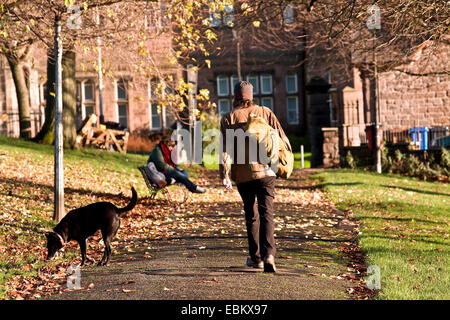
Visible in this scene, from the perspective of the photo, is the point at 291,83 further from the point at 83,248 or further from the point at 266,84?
the point at 83,248

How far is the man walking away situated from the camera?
7699mm

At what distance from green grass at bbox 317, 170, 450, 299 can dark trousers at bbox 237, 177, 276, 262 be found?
131cm

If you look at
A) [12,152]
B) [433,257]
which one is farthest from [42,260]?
[12,152]

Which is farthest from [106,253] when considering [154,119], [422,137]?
[154,119]

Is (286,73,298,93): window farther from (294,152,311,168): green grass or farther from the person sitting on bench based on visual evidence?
the person sitting on bench

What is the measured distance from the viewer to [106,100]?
39.1 meters

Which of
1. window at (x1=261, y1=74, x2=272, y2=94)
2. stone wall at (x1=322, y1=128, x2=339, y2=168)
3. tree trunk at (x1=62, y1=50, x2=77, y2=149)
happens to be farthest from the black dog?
window at (x1=261, y1=74, x2=272, y2=94)

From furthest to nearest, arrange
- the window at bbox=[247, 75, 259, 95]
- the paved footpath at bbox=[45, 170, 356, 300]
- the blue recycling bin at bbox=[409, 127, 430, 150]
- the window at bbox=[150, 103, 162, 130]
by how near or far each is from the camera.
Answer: the window at bbox=[247, 75, 259, 95], the window at bbox=[150, 103, 162, 130], the blue recycling bin at bbox=[409, 127, 430, 150], the paved footpath at bbox=[45, 170, 356, 300]

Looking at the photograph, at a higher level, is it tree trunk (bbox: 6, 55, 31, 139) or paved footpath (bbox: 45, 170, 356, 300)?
tree trunk (bbox: 6, 55, 31, 139)

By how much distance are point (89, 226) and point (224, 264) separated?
1739 mm

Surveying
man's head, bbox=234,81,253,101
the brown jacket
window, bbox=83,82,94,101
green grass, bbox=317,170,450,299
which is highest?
window, bbox=83,82,94,101

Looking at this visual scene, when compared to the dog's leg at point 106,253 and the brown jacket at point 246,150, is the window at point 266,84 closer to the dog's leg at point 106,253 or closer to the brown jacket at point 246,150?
the dog's leg at point 106,253

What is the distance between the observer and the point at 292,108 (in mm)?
38906
